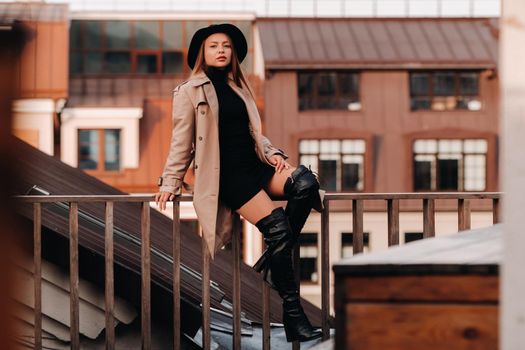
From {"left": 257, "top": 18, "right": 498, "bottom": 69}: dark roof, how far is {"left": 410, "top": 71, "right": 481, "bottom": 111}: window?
Answer: 107 centimetres

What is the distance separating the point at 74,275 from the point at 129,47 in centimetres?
4185

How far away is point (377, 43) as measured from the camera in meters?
45.8

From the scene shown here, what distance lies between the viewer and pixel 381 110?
46.6 m

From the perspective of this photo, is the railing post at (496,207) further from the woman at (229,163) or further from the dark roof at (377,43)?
the dark roof at (377,43)

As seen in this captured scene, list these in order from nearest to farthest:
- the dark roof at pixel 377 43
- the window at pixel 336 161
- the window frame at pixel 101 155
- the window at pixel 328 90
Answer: the dark roof at pixel 377 43 → the window frame at pixel 101 155 → the window at pixel 328 90 → the window at pixel 336 161

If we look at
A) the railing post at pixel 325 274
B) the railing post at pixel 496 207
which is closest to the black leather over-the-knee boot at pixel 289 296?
the railing post at pixel 325 274

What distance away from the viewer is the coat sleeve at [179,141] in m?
5.83

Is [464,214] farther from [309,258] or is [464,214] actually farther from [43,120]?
[43,120]

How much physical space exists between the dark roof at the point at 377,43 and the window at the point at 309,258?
255 inches

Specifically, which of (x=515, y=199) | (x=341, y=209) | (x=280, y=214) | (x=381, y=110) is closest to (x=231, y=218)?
(x=280, y=214)

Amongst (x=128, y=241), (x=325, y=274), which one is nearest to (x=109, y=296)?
(x=325, y=274)

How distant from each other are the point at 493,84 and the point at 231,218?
41.4m

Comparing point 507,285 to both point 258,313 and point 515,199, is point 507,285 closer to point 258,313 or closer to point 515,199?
point 515,199

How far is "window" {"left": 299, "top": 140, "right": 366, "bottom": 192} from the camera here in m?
46.2
